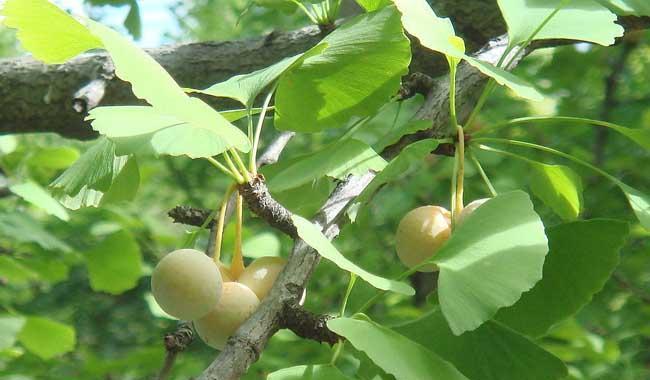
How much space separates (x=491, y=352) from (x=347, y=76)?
1.01ft

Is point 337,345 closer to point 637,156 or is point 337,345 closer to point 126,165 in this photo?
point 126,165

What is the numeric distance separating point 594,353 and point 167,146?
1686mm

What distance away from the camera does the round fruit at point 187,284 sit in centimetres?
74

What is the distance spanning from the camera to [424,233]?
80 centimetres

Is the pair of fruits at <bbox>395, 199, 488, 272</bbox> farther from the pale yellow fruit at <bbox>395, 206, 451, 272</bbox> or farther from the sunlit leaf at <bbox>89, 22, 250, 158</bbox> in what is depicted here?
the sunlit leaf at <bbox>89, 22, 250, 158</bbox>

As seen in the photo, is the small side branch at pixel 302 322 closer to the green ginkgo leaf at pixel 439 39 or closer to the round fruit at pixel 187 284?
the round fruit at pixel 187 284

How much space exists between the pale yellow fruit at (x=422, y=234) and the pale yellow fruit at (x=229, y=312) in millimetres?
156

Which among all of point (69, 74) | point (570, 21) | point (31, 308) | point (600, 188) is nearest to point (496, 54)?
point (570, 21)

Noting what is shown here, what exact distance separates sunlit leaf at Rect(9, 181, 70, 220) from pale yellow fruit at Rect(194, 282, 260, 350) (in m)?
0.89

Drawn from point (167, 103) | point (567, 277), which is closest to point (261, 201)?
point (167, 103)

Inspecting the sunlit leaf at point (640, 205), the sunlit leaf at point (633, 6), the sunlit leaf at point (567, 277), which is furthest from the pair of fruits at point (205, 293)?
the sunlit leaf at point (633, 6)

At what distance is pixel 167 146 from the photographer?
68 centimetres

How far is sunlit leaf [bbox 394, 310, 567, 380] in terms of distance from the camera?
74cm

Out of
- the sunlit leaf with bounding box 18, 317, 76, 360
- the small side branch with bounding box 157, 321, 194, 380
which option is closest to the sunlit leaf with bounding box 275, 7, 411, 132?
the small side branch with bounding box 157, 321, 194, 380
